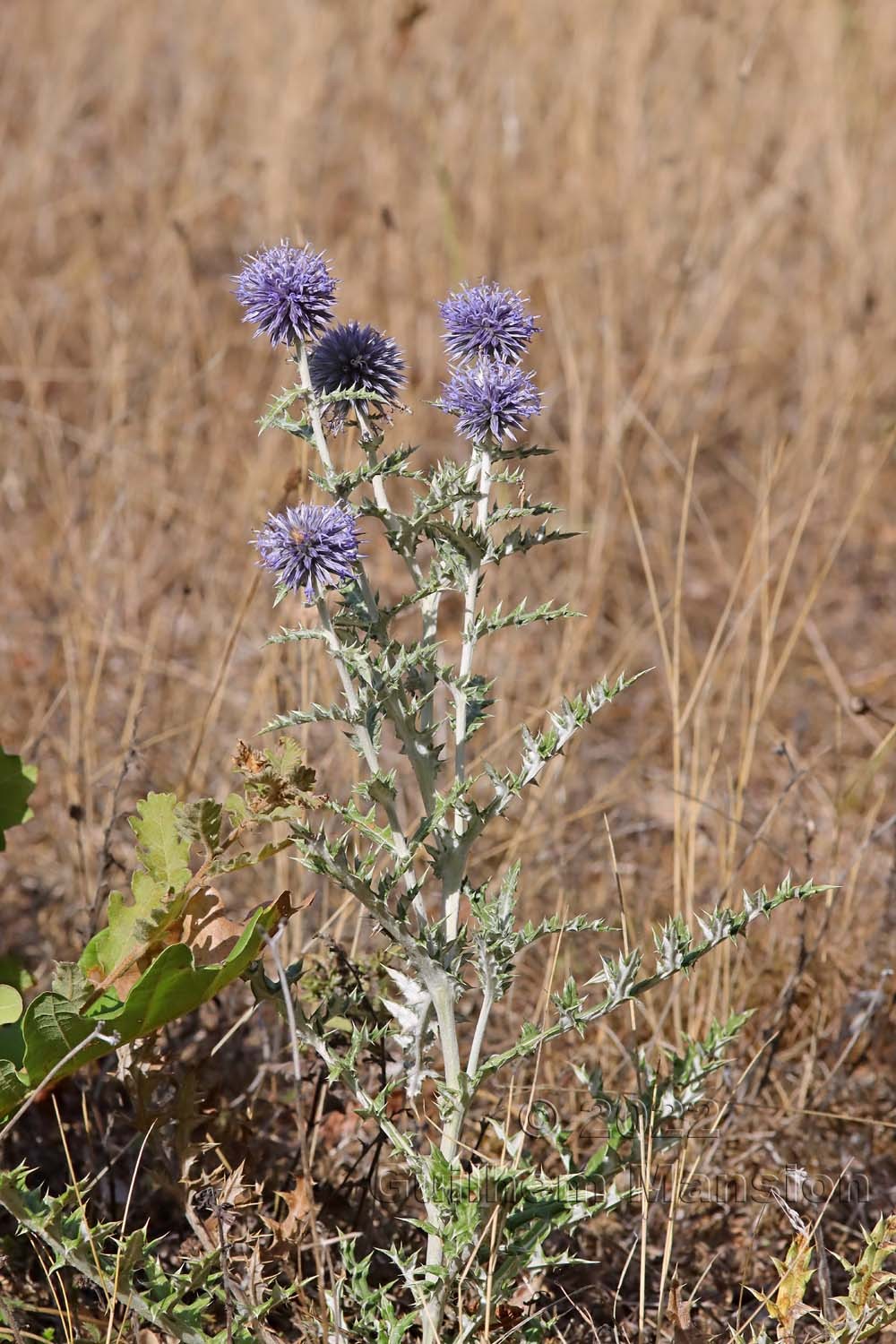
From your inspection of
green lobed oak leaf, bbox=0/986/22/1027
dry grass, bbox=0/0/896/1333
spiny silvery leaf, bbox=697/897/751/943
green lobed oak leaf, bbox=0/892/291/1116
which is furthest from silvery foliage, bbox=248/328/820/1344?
dry grass, bbox=0/0/896/1333

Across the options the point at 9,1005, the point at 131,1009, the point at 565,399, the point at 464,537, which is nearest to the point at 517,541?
the point at 464,537

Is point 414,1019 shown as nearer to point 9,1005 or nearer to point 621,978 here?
point 621,978

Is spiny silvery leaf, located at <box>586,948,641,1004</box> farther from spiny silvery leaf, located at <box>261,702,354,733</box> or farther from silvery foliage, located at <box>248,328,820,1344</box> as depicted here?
spiny silvery leaf, located at <box>261,702,354,733</box>

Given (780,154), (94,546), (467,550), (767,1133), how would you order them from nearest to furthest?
1. (467,550)
2. (767,1133)
3. (94,546)
4. (780,154)

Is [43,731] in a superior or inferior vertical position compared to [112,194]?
inferior

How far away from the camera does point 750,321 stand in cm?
539

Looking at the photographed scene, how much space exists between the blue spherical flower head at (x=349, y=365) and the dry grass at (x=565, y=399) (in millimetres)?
889

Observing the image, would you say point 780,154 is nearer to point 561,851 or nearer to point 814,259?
point 814,259

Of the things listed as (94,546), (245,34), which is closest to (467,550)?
(94,546)

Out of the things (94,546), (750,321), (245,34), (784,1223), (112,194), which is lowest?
(784,1223)

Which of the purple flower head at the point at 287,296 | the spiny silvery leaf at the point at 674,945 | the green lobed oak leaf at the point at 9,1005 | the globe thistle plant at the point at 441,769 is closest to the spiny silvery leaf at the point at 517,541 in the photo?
the globe thistle plant at the point at 441,769

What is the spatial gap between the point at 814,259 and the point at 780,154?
78cm

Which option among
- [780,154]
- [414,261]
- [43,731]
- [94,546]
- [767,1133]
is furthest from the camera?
[780,154]

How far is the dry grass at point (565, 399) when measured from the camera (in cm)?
291
